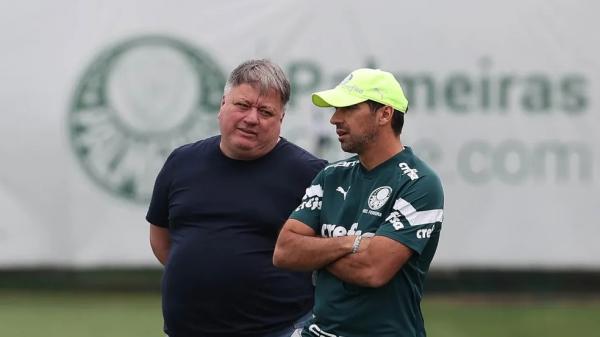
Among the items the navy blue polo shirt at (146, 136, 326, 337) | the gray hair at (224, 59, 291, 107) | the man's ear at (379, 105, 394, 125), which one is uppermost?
the gray hair at (224, 59, 291, 107)

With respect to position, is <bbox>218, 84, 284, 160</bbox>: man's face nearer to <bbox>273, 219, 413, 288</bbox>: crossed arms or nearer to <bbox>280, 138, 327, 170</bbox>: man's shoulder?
<bbox>280, 138, 327, 170</bbox>: man's shoulder

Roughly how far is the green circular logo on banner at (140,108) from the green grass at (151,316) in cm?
103

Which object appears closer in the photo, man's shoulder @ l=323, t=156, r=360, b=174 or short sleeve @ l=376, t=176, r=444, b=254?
short sleeve @ l=376, t=176, r=444, b=254

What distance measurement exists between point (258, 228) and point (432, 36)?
577cm

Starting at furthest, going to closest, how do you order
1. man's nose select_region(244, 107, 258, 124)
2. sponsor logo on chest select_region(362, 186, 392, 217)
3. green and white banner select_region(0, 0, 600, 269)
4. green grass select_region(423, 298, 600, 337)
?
green and white banner select_region(0, 0, 600, 269) → green grass select_region(423, 298, 600, 337) → man's nose select_region(244, 107, 258, 124) → sponsor logo on chest select_region(362, 186, 392, 217)

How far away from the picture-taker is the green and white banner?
10039 mm

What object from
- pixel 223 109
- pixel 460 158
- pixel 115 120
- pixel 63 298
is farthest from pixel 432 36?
pixel 223 109

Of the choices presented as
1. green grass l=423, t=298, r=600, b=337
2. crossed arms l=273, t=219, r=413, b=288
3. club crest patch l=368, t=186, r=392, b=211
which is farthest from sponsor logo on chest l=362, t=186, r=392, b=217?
green grass l=423, t=298, r=600, b=337

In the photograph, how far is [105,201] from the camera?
1015 cm

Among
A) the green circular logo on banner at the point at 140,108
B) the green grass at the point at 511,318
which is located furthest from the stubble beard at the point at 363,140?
the green circular logo on banner at the point at 140,108

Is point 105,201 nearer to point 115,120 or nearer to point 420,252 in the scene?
point 115,120

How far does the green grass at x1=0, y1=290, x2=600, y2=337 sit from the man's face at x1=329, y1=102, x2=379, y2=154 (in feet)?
16.1

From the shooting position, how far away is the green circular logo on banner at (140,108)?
33.1 ft

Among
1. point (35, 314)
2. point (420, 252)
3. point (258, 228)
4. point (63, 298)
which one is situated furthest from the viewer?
point (63, 298)
